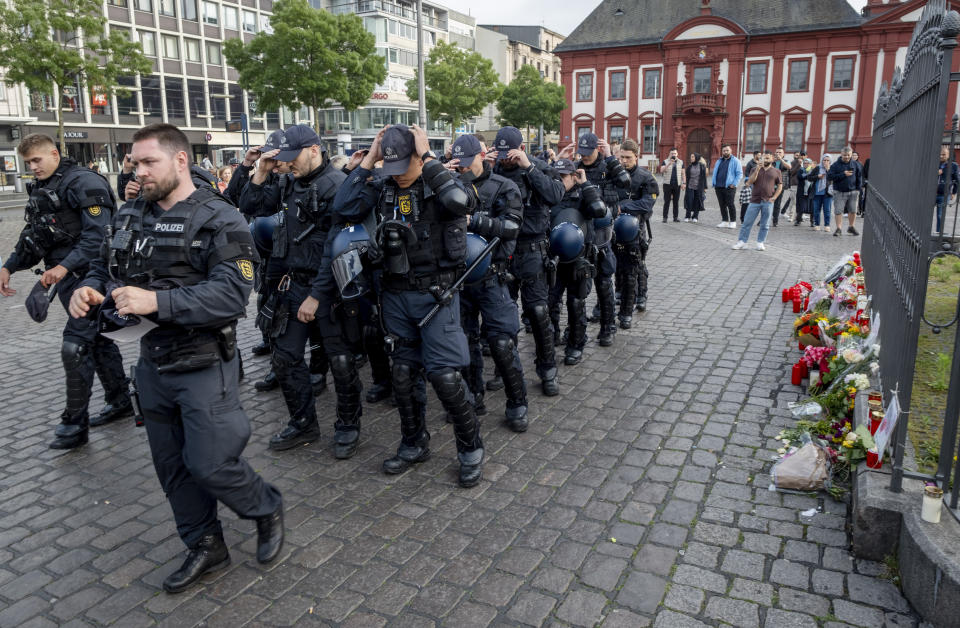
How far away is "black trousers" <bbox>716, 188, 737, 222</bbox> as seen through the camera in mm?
17719

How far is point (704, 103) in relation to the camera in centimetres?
5047

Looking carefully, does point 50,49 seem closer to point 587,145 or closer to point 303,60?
point 303,60

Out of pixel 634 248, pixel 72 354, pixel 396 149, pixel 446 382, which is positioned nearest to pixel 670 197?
pixel 634 248

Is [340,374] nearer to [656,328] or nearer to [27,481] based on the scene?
[27,481]

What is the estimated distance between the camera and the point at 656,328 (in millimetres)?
8516

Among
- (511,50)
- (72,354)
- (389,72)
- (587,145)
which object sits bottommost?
(72,354)

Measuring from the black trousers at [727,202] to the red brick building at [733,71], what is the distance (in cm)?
3539

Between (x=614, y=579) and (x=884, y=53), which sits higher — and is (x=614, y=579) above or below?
below

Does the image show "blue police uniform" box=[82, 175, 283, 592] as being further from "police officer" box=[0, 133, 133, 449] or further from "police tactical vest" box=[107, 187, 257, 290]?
"police officer" box=[0, 133, 133, 449]

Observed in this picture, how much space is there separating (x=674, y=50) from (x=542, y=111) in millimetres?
17104

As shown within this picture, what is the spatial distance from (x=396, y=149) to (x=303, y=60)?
33996 mm

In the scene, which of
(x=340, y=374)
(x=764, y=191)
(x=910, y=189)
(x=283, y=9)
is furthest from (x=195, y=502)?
(x=283, y=9)

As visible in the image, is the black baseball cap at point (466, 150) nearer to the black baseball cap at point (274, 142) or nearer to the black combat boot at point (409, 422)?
the black baseball cap at point (274, 142)

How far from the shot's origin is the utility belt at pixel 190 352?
3.40m
